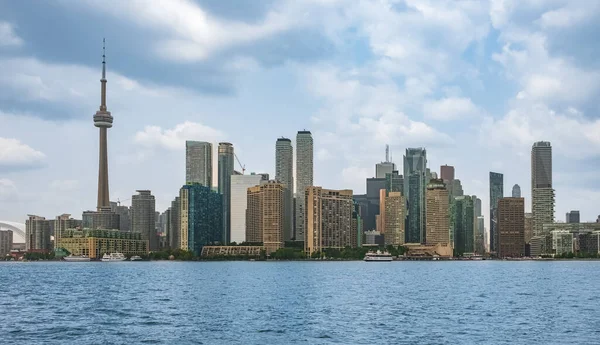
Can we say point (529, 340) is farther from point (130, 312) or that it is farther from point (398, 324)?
point (130, 312)

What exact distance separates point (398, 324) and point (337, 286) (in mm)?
66384

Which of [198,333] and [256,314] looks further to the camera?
[256,314]

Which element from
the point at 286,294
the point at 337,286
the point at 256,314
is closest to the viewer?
the point at 256,314

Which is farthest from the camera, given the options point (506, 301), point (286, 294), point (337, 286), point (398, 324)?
point (337, 286)

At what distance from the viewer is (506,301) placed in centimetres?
11306

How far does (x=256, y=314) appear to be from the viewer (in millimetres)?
93812

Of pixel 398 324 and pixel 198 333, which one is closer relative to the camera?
pixel 198 333

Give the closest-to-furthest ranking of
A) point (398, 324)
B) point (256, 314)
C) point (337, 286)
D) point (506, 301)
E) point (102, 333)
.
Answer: point (102, 333)
point (398, 324)
point (256, 314)
point (506, 301)
point (337, 286)

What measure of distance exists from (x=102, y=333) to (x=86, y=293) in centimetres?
5849

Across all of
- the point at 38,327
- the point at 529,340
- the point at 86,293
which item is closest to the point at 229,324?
the point at 38,327

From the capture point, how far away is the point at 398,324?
83312 millimetres

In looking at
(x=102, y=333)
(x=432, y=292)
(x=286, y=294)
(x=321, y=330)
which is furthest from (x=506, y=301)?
(x=102, y=333)

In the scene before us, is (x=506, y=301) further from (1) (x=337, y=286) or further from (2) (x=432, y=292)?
(1) (x=337, y=286)

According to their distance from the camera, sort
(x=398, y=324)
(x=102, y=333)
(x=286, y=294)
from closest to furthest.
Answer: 1. (x=102, y=333)
2. (x=398, y=324)
3. (x=286, y=294)
